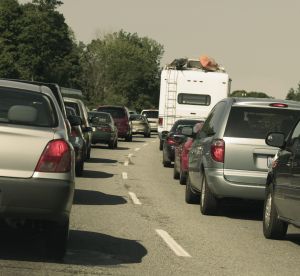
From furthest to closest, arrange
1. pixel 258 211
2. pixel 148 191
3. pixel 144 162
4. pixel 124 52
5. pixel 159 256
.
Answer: pixel 124 52 → pixel 144 162 → pixel 148 191 → pixel 258 211 → pixel 159 256

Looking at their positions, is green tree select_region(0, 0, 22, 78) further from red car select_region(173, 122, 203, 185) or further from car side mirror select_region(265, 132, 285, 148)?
car side mirror select_region(265, 132, 285, 148)

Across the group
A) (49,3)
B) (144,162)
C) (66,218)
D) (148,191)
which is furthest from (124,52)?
(66,218)

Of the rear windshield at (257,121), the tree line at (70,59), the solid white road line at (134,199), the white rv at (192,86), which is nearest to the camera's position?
the rear windshield at (257,121)

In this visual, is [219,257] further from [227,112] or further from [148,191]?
[148,191]

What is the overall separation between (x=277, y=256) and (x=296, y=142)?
4.55 feet

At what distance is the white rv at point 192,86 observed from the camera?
1211 inches

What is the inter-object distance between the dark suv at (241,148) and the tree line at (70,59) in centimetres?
5507

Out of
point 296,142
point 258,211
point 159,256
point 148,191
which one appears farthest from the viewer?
point 148,191

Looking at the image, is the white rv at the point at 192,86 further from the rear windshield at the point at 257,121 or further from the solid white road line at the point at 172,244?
the solid white road line at the point at 172,244

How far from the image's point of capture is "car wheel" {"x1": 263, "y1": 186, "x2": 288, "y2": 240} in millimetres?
10758

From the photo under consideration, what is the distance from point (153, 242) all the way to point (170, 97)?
21278 millimetres

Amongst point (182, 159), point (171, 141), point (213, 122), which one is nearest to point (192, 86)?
point (171, 141)

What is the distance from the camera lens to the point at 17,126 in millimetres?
7840

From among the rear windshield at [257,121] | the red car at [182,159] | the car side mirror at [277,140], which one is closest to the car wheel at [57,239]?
the car side mirror at [277,140]
